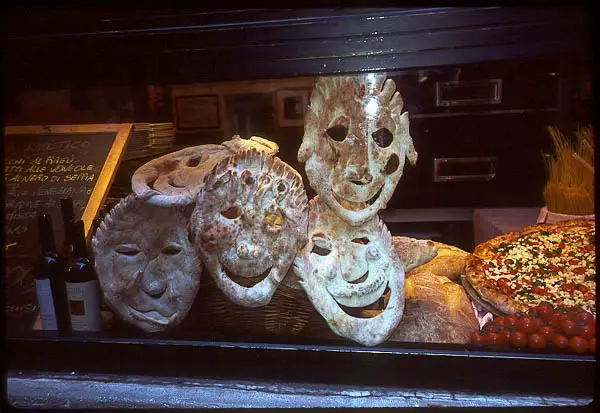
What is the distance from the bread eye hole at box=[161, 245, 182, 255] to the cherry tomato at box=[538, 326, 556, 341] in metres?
1.74

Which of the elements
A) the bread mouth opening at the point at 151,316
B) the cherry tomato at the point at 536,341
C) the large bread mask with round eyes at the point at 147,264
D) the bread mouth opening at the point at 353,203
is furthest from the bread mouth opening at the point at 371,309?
the bread mouth opening at the point at 151,316

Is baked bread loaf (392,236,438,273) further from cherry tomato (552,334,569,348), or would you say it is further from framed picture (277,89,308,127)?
framed picture (277,89,308,127)

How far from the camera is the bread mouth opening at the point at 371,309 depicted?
8.40 feet

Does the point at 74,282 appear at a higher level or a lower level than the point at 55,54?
lower

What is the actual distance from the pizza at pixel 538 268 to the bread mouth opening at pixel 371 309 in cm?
47

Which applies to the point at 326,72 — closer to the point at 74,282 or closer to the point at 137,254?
the point at 137,254

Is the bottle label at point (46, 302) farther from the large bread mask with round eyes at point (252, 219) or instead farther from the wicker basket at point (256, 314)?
the large bread mask with round eyes at point (252, 219)

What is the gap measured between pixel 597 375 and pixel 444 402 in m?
0.63

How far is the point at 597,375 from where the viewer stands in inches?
84.1

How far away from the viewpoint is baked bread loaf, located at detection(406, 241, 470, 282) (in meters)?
2.72

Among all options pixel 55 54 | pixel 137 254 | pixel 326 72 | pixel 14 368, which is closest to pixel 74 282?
pixel 137 254

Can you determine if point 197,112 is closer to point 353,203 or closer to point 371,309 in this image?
point 353,203

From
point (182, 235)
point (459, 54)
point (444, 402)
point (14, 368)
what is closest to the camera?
point (459, 54)

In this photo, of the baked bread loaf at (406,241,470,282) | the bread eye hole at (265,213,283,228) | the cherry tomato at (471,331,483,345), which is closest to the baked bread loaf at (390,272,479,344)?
the cherry tomato at (471,331,483,345)
